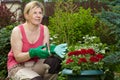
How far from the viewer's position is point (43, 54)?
4934mm

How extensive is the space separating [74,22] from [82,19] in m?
0.16

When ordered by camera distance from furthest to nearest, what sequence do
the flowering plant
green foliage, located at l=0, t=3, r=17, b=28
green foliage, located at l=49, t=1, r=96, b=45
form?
green foliage, located at l=49, t=1, r=96, b=45
green foliage, located at l=0, t=3, r=17, b=28
the flowering plant

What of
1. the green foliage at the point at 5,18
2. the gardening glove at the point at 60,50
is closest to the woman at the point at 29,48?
the gardening glove at the point at 60,50

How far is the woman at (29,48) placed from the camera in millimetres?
5000

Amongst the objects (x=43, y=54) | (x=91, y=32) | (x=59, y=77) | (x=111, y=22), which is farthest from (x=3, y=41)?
(x=111, y=22)

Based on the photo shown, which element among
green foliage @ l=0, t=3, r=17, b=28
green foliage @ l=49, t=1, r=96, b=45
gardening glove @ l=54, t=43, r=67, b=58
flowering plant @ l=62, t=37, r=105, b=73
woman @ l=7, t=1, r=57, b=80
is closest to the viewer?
woman @ l=7, t=1, r=57, b=80

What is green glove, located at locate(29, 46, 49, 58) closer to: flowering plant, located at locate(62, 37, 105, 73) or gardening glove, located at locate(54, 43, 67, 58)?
gardening glove, located at locate(54, 43, 67, 58)

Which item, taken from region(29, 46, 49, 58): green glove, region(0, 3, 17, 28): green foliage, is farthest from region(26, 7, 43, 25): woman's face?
region(0, 3, 17, 28): green foliage

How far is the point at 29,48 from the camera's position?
5211mm

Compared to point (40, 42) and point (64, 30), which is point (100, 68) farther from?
point (64, 30)

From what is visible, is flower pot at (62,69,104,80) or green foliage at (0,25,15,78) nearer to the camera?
flower pot at (62,69,104,80)

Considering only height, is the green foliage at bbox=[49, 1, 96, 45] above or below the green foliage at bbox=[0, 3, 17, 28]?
below

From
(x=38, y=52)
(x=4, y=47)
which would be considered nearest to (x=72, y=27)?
(x=4, y=47)

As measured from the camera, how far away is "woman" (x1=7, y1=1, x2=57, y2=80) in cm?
500
